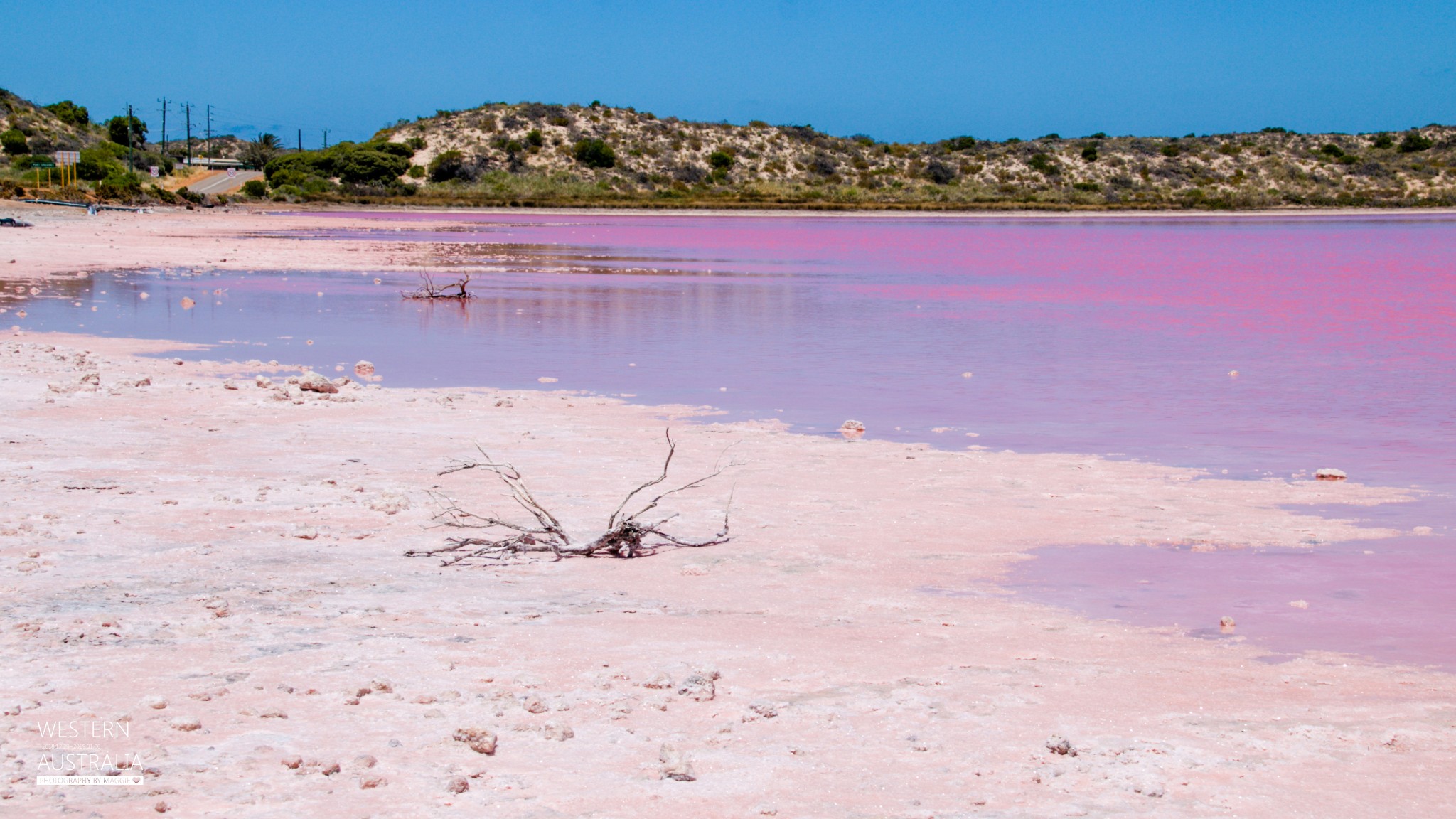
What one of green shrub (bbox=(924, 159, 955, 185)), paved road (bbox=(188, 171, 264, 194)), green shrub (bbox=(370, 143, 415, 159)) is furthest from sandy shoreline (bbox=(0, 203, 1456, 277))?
green shrub (bbox=(924, 159, 955, 185))

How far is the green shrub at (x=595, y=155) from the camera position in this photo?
97375 mm

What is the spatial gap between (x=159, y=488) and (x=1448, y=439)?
8901mm

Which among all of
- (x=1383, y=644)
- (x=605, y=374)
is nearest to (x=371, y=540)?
(x=1383, y=644)

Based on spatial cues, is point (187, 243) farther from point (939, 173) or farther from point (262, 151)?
point (262, 151)

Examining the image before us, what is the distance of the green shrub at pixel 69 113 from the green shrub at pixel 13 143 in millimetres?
20704

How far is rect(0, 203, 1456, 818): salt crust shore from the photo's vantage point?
3859 mm

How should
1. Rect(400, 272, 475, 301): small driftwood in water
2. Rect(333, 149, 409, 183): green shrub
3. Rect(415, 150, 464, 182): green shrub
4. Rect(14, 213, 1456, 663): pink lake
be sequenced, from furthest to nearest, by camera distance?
Rect(415, 150, 464, 182): green shrub
Rect(333, 149, 409, 183): green shrub
Rect(400, 272, 475, 301): small driftwood in water
Rect(14, 213, 1456, 663): pink lake

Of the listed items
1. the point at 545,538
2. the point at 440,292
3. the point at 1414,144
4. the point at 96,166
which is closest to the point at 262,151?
the point at 96,166

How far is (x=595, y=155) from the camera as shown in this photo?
320ft

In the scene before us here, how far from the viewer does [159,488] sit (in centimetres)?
727

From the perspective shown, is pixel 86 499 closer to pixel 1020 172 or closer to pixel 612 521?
pixel 612 521

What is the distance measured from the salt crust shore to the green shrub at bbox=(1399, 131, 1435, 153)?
12036 centimetres

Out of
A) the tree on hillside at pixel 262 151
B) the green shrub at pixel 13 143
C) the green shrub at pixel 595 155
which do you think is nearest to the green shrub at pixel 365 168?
the green shrub at pixel 595 155

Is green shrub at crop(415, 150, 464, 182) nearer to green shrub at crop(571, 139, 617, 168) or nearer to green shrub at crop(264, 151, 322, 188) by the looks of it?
green shrub at crop(264, 151, 322, 188)
